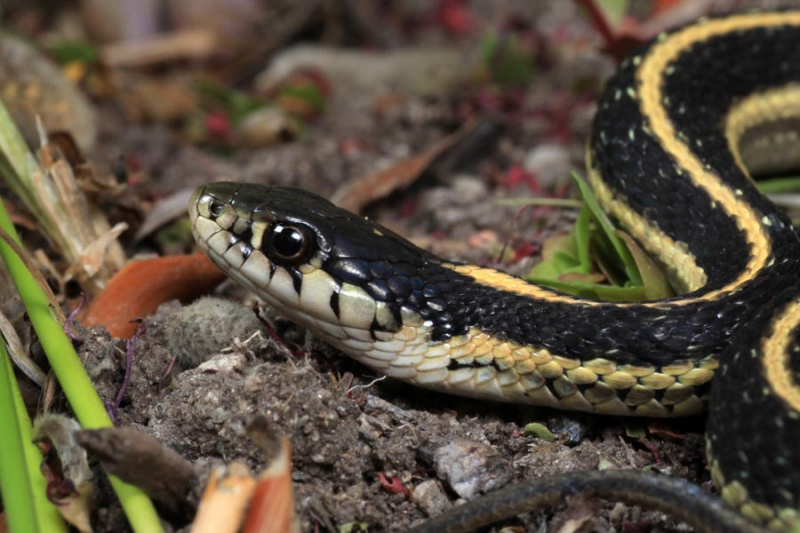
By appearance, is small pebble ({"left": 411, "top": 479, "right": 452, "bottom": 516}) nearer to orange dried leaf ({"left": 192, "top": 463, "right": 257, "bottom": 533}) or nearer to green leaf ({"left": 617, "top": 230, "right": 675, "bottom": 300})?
orange dried leaf ({"left": 192, "top": 463, "right": 257, "bottom": 533})

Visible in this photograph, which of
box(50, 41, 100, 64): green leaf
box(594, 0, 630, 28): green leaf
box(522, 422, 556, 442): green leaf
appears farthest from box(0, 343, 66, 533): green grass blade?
box(594, 0, 630, 28): green leaf

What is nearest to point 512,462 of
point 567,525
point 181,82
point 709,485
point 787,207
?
point 567,525

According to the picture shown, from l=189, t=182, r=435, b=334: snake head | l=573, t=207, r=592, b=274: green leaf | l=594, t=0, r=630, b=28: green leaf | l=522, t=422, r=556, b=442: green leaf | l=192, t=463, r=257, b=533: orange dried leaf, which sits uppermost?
l=594, t=0, r=630, b=28: green leaf

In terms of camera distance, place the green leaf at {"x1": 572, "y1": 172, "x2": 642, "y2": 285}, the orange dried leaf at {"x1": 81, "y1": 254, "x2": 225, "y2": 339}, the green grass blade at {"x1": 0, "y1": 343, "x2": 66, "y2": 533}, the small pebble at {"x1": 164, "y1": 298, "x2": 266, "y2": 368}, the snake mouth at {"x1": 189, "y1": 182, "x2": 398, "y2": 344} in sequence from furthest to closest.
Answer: the green leaf at {"x1": 572, "y1": 172, "x2": 642, "y2": 285}
the orange dried leaf at {"x1": 81, "y1": 254, "x2": 225, "y2": 339}
the small pebble at {"x1": 164, "y1": 298, "x2": 266, "y2": 368}
the snake mouth at {"x1": 189, "y1": 182, "x2": 398, "y2": 344}
the green grass blade at {"x1": 0, "y1": 343, "x2": 66, "y2": 533}

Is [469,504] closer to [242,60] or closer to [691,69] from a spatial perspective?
[691,69]

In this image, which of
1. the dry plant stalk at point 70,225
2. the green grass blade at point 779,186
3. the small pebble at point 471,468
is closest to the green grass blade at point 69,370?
the dry plant stalk at point 70,225

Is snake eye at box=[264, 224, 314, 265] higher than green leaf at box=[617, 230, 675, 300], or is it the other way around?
snake eye at box=[264, 224, 314, 265]

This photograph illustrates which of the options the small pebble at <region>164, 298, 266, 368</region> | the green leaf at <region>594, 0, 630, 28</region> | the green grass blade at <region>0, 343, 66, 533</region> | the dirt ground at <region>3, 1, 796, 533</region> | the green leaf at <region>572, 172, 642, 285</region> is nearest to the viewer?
the green grass blade at <region>0, 343, 66, 533</region>

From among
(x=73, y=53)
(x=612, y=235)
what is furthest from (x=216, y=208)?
(x=73, y=53)
